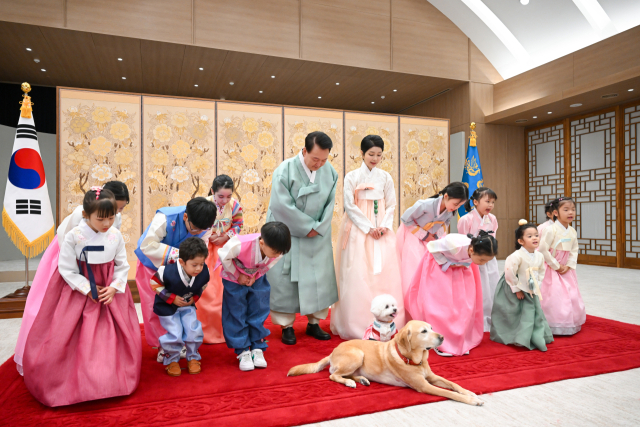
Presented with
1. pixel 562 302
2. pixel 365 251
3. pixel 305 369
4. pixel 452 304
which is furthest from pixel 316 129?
pixel 305 369

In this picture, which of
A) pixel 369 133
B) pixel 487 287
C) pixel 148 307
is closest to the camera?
pixel 148 307

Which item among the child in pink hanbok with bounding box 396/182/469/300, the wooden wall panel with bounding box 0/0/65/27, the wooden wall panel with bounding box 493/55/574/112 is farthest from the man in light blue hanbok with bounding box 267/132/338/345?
the wooden wall panel with bounding box 493/55/574/112

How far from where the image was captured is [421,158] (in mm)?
6547

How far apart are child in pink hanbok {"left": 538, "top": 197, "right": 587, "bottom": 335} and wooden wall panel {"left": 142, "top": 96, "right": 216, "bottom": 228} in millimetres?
4090

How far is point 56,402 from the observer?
1.81 m

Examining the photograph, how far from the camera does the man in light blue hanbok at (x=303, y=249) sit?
2.90m

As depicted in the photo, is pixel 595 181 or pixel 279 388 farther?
pixel 595 181

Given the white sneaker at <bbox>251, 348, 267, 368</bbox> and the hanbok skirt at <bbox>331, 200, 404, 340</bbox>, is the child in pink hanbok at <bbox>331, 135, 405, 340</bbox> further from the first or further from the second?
the white sneaker at <bbox>251, 348, 267, 368</bbox>

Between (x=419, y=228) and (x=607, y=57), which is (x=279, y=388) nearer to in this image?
(x=419, y=228)

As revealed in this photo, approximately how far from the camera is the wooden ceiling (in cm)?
679

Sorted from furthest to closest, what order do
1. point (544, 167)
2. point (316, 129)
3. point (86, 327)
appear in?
point (544, 167)
point (316, 129)
point (86, 327)

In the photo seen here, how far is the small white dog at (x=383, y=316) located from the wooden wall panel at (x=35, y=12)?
22.4ft

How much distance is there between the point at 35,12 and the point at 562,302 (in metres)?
7.93

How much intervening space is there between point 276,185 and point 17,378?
1913 millimetres
